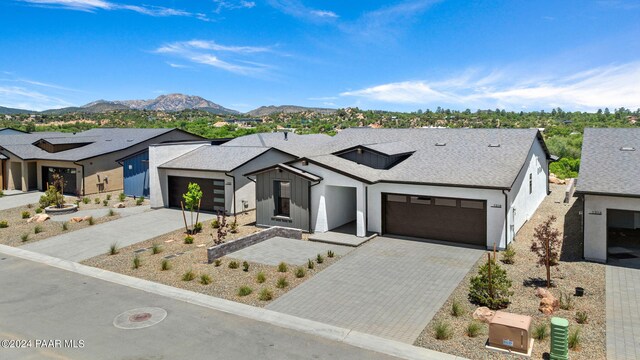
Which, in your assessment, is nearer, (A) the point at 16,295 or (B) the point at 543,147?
(A) the point at 16,295

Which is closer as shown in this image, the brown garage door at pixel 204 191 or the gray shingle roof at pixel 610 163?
the gray shingle roof at pixel 610 163

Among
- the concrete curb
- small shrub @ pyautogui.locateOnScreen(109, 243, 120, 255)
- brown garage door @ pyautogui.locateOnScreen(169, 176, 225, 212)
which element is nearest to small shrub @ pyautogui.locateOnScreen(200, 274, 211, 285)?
the concrete curb

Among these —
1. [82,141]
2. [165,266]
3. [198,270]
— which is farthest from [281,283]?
[82,141]

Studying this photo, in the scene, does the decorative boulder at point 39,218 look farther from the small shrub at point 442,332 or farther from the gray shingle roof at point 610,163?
the gray shingle roof at point 610,163

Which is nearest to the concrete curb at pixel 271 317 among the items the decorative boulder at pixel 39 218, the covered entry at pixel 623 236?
the decorative boulder at pixel 39 218

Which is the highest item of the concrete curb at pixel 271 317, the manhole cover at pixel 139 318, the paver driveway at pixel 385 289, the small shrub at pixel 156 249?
the small shrub at pixel 156 249

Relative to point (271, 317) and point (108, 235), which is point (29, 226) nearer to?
point (108, 235)

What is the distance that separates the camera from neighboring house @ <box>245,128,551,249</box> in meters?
18.4

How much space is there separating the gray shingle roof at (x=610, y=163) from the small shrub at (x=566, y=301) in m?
4.50

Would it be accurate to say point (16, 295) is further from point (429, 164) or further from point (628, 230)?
point (628, 230)

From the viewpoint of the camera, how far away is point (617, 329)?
35.7 ft

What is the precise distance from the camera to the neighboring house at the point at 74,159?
1358 inches

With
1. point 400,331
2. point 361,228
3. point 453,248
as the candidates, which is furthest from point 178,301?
point 453,248

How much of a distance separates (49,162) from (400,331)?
35480 millimetres
